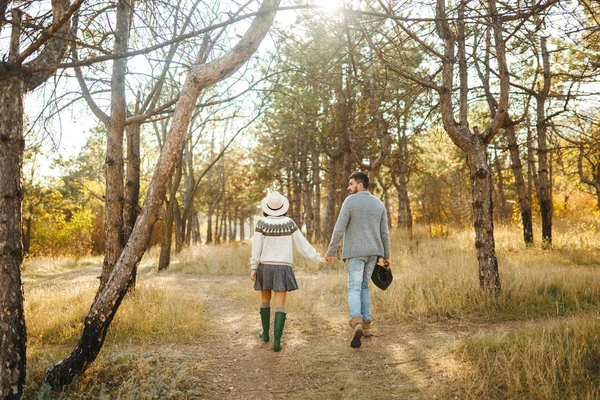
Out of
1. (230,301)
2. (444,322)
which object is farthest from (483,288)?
(230,301)

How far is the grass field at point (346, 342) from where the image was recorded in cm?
382

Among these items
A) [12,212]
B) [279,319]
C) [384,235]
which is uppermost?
[12,212]

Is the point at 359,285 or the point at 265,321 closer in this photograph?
the point at 359,285

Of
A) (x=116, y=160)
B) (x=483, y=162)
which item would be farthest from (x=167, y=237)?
(x=483, y=162)

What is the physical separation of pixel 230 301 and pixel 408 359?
477 centimetres

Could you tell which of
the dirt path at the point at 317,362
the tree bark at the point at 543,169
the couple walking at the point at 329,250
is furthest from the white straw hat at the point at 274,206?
Answer: the tree bark at the point at 543,169

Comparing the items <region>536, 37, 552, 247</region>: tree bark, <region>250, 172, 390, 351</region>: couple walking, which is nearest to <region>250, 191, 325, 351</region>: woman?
<region>250, 172, 390, 351</region>: couple walking

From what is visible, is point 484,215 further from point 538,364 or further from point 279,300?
point 279,300

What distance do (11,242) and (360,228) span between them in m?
3.69

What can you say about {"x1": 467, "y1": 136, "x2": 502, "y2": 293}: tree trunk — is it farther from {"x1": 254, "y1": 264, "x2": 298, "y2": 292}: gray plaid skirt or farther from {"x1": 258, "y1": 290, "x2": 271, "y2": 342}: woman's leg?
{"x1": 258, "y1": 290, "x2": 271, "y2": 342}: woman's leg

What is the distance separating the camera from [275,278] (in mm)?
5203

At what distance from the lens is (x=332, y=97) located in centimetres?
1408

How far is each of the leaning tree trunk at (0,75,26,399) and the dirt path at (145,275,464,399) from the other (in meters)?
1.62

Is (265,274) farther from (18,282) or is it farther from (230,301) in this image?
(230,301)
